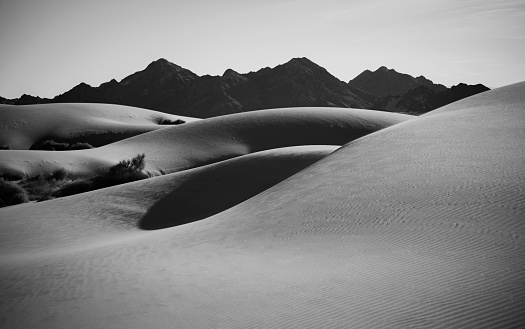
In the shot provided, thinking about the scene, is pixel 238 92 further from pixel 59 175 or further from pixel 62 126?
pixel 59 175

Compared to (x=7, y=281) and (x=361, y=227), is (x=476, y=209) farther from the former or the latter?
(x=7, y=281)

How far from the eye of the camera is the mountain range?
121812mm

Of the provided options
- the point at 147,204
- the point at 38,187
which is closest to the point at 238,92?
the point at 38,187

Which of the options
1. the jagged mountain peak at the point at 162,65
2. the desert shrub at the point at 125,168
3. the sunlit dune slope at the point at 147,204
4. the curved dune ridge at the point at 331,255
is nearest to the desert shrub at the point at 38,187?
the desert shrub at the point at 125,168

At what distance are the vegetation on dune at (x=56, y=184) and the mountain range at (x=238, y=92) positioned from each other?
304ft

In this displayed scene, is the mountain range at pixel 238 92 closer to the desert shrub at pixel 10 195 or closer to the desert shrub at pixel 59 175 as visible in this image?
the desert shrub at pixel 59 175

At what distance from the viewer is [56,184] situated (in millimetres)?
25969

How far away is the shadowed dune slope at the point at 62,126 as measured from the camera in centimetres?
5031

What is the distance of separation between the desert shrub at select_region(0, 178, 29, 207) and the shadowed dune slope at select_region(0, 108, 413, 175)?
21.3 feet

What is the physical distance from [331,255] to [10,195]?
20.6m

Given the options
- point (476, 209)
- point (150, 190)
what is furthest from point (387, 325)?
point (150, 190)

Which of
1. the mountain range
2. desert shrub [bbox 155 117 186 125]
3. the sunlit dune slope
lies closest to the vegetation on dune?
the sunlit dune slope

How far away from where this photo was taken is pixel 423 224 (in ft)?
24.6

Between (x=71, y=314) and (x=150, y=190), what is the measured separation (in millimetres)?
13427
